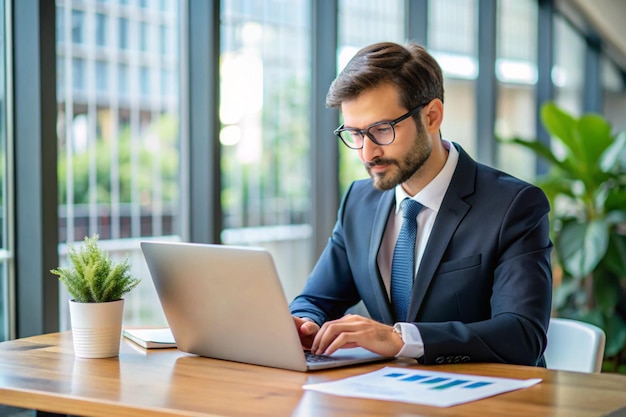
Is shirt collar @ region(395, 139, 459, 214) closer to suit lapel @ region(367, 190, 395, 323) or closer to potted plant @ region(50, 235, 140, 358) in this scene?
suit lapel @ region(367, 190, 395, 323)

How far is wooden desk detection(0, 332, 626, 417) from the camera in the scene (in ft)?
4.39

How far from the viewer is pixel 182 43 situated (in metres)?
3.48

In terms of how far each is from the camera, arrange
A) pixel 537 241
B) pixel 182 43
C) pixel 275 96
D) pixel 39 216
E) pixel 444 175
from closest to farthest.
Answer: pixel 537 241
pixel 444 175
pixel 39 216
pixel 182 43
pixel 275 96

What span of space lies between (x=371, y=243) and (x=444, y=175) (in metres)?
0.25

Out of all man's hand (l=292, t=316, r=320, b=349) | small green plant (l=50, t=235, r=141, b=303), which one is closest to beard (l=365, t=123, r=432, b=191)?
man's hand (l=292, t=316, r=320, b=349)

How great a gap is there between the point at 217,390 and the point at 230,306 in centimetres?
25

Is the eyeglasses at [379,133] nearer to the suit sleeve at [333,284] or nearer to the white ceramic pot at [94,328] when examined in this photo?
the suit sleeve at [333,284]

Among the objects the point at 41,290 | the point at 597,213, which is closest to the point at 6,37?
the point at 41,290

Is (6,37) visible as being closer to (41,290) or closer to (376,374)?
(41,290)

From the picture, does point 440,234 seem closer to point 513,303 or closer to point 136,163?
point 513,303

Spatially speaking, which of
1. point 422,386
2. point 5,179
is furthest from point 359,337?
point 5,179

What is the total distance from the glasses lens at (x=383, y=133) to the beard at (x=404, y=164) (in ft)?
0.14

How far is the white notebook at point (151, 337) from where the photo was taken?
6.26 feet

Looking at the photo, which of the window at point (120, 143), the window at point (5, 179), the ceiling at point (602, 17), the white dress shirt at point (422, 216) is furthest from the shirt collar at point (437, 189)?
the ceiling at point (602, 17)
